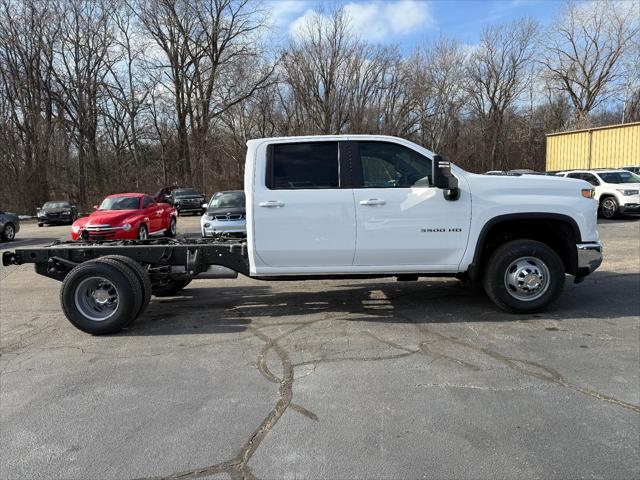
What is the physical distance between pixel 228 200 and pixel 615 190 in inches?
558

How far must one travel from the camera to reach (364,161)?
228 inches

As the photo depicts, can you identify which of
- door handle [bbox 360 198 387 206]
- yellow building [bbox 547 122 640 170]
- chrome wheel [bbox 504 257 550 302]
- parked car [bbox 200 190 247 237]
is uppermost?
yellow building [bbox 547 122 640 170]

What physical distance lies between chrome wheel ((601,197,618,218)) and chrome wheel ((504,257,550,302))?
1497 cm

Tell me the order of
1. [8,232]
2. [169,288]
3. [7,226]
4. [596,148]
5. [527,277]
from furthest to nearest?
[596,148] < [8,232] < [7,226] < [169,288] < [527,277]

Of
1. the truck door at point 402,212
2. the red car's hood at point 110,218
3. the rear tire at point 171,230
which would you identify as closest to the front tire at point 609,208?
the truck door at point 402,212

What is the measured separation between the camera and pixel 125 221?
14055mm

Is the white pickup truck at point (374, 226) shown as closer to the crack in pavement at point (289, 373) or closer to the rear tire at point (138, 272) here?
the rear tire at point (138, 272)

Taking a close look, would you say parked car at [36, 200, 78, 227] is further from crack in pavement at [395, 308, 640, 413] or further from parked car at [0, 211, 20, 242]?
crack in pavement at [395, 308, 640, 413]

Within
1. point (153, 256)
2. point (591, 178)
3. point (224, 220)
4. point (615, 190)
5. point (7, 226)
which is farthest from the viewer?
point (591, 178)

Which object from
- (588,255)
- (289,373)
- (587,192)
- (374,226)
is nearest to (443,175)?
(374,226)

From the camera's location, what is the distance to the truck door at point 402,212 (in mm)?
5668

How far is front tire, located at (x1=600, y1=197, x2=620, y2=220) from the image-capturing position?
18.4 m

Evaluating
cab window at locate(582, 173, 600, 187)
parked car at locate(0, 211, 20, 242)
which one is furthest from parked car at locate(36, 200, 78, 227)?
cab window at locate(582, 173, 600, 187)

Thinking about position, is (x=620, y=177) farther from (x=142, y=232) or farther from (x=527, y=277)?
(x=142, y=232)
